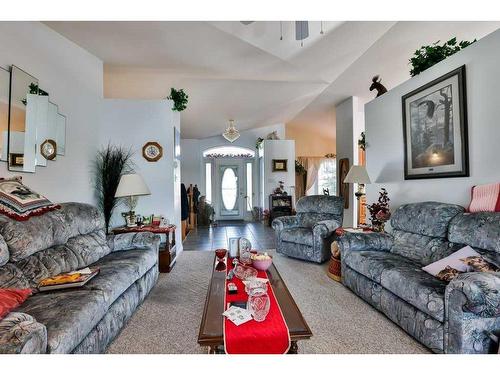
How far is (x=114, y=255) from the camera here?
103 inches

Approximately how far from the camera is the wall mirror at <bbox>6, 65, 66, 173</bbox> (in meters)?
2.31

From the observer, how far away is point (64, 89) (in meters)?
3.08

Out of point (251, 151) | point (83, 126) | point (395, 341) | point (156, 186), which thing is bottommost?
point (395, 341)

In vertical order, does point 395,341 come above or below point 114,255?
below

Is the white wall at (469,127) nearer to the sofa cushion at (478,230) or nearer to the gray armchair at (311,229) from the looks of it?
the sofa cushion at (478,230)

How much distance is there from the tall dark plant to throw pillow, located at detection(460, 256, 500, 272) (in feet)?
13.1

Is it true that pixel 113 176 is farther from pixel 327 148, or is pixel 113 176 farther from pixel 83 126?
pixel 327 148

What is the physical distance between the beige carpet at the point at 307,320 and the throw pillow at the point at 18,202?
1.18m

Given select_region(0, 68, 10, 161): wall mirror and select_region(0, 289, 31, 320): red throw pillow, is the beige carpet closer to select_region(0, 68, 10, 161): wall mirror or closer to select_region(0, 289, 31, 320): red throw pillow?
select_region(0, 289, 31, 320): red throw pillow

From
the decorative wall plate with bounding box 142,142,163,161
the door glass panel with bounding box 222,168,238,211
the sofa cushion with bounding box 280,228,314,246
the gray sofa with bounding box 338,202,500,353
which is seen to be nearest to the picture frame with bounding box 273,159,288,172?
the door glass panel with bounding box 222,168,238,211

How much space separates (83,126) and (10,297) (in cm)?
262

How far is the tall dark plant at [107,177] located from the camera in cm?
372

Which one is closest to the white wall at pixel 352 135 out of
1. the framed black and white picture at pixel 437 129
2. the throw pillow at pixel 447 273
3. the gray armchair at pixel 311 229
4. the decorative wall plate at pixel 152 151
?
the gray armchair at pixel 311 229

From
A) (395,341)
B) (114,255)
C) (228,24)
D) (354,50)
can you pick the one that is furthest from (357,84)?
(114,255)
